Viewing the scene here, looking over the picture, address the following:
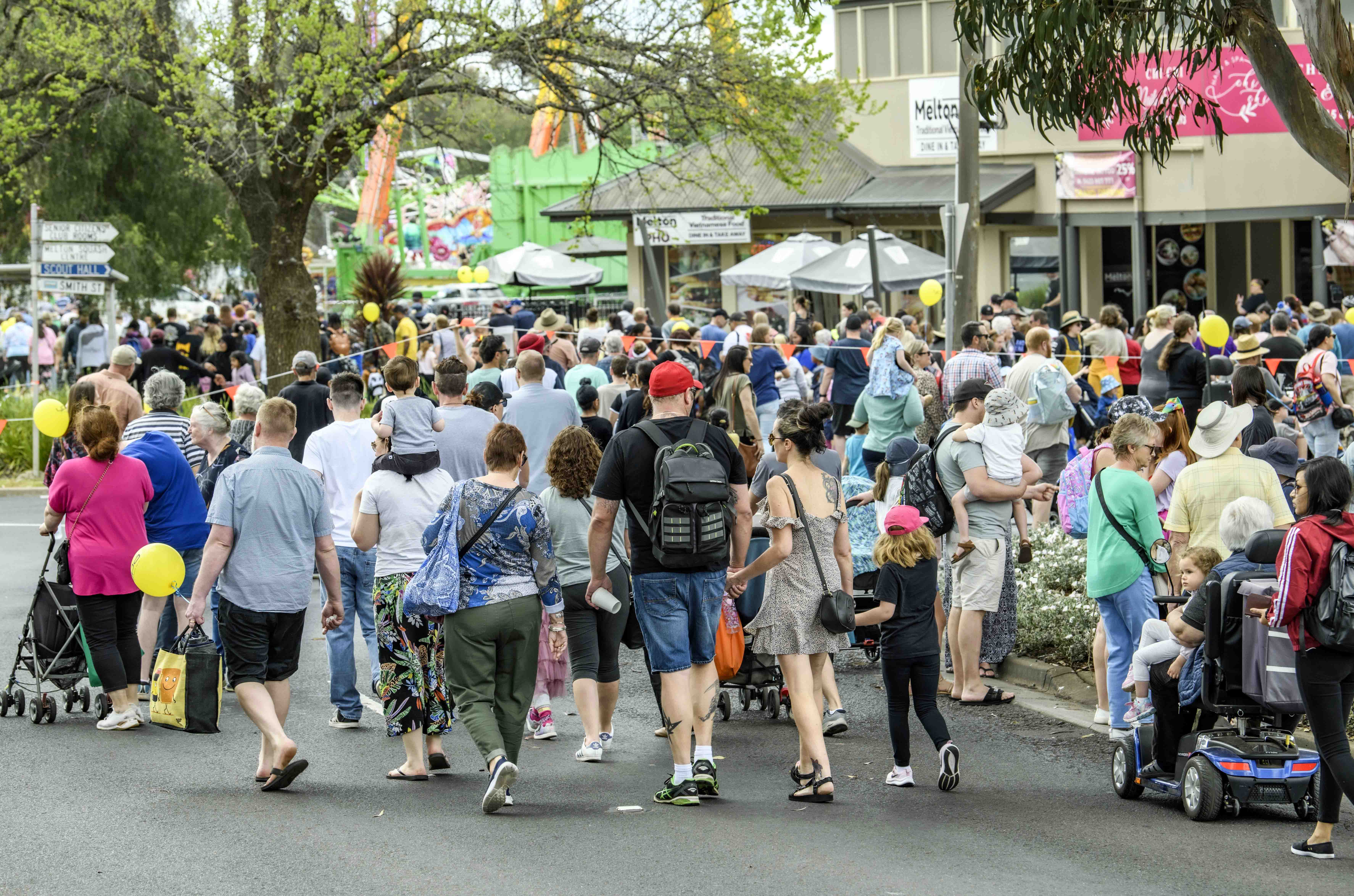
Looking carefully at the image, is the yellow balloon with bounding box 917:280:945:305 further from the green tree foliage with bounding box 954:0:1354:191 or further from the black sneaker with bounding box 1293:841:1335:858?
the black sneaker with bounding box 1293:841:1335:858

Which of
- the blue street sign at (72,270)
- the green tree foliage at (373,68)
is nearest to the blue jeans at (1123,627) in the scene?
the green tree foliage at (373,68)

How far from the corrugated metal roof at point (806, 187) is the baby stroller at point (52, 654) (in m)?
18.0

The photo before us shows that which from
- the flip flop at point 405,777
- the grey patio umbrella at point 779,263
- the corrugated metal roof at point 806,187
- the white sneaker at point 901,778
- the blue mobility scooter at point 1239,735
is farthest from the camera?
the corrugated metal roof at point 806,187

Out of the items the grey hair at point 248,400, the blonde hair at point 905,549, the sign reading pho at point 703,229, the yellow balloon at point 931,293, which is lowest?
the blonde hair at point 905,549

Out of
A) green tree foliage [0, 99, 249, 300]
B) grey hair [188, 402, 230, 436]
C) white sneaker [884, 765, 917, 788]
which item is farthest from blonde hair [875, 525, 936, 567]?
green tree foliage [0, 99, 249, 300]

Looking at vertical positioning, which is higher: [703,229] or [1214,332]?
[703,229]

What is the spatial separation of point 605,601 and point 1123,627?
2654 millimetres

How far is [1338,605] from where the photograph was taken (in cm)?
567

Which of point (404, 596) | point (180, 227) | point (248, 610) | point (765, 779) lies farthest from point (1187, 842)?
point (180, 227)

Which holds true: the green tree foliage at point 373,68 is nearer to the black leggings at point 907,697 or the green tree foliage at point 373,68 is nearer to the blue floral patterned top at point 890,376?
the blue floral patterned top at point 890,376

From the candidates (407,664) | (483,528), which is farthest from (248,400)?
(483,528)

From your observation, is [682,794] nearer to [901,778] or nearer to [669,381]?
[901,778]

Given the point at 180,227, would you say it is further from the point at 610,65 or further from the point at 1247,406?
the point at 1247,406

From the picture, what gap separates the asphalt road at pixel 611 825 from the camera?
5.73 m
